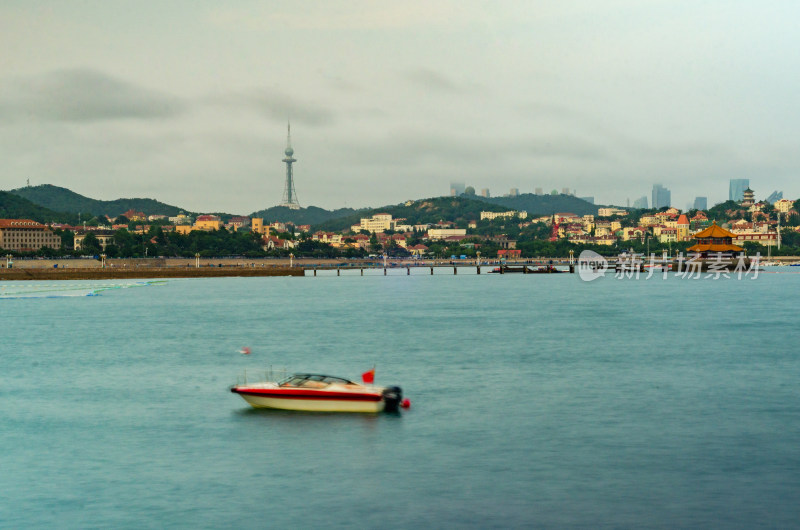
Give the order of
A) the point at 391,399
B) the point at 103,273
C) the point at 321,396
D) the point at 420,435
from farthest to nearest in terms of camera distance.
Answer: the point at 103,273
the point at 391,399
the point at 321,396
the point at 420,435

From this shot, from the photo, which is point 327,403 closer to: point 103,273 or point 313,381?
point 313,381

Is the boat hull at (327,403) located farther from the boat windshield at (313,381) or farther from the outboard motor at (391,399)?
the boat windshield at (313,381)

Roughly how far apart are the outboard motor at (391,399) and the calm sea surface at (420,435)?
0.64m

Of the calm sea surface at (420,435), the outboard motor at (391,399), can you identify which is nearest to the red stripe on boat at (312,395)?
the outboard motor at (391,399)

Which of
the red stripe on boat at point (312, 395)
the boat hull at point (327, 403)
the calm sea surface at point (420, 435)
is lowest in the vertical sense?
the calm sea surface at point (420, 435)

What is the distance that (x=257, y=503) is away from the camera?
22109 mm

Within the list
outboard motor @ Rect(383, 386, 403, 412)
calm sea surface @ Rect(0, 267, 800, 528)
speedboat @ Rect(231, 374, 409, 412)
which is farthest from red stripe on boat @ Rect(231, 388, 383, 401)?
calm sea surface @ Rect(0, 267, 800, 528)

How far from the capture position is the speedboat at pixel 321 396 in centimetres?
3216

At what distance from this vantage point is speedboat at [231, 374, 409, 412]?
32.2 m

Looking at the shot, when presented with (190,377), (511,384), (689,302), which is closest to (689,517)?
(511,384)

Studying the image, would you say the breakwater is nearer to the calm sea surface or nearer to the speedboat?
the calm sea surface

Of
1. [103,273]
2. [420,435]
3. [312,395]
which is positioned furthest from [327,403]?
[103,273]

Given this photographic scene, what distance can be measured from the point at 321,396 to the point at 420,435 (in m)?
4.52

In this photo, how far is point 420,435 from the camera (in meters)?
29.6
